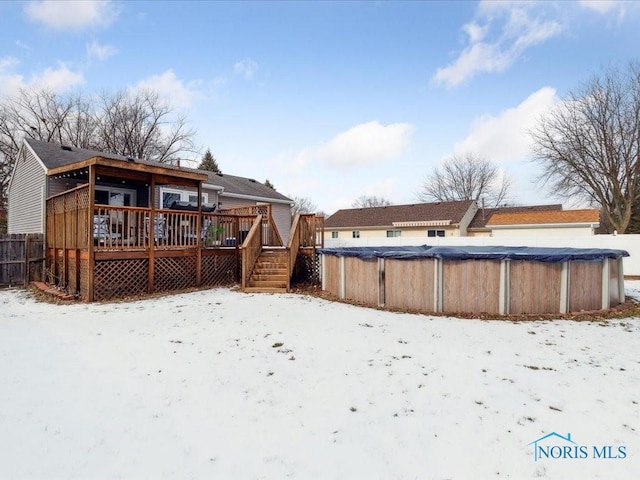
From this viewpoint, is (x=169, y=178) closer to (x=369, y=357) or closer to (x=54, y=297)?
(x=54, y=297)

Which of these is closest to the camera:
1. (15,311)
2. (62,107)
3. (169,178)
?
(15,311)

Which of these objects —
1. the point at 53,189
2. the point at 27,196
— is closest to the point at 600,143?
the point at 53,189

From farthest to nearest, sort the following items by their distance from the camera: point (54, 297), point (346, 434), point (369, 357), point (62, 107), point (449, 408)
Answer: point (62, 107) < point (54, 297) < point (369, 357) < point (449, 408) < point (346, 434)

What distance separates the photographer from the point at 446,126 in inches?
607

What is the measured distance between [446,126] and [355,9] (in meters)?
6.59

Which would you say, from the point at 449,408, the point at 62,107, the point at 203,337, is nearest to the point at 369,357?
the point at 449,408

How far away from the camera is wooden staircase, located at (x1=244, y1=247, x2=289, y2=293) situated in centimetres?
883

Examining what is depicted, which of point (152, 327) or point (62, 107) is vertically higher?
point (62, 107)

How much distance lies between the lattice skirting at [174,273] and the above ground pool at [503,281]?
5.53 m

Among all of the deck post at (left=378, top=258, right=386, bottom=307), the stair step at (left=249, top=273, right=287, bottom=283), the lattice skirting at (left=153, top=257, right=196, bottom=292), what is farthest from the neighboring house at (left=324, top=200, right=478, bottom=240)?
the lattice skirting at (left=153, top=257, right=196, bottom=292)

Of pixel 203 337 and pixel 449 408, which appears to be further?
Result: pixel 203 337

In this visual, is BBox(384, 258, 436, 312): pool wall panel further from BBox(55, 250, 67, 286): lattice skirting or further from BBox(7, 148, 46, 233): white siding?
BBox(7, 148, 46, 233): white siding

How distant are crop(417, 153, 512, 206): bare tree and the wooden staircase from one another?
107 feet

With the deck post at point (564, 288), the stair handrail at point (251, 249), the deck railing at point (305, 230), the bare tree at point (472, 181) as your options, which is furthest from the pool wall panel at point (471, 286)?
the bare tree at point (472, 181)
